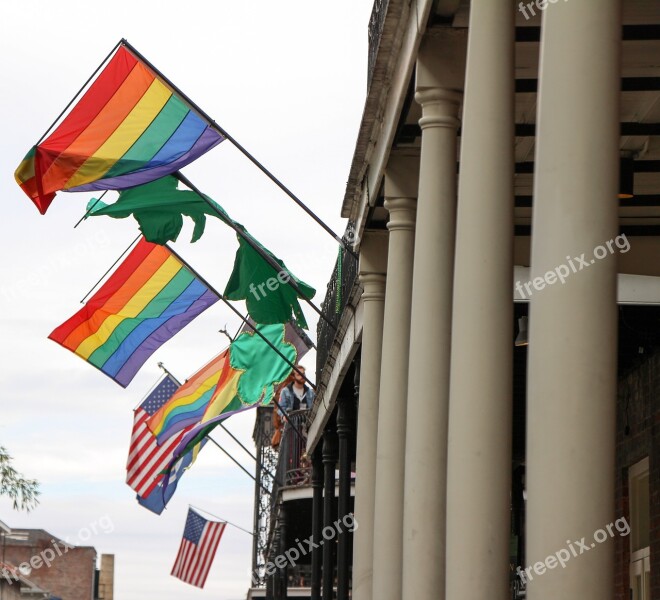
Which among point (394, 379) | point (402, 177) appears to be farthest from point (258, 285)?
point (402, 177)

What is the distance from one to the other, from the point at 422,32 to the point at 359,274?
481 centimetres

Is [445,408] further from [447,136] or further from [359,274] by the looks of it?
[359,274]

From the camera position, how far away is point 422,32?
30.4 ft

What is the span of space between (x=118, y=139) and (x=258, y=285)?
3034 millimetres

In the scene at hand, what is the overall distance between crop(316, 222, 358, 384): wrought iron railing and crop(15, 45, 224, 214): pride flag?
2.34 m

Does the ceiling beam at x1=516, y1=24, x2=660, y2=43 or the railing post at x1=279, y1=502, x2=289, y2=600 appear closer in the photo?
the ceiling beam at x1=516, y1=24, x2=660, y2=43

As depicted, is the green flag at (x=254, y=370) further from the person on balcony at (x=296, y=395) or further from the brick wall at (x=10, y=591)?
the brick wall at (x=10, y=591)

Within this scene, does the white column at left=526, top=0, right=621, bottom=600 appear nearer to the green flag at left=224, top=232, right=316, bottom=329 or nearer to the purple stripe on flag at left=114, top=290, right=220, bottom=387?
the green flag at left=224, top=232, right=316, bottom=329

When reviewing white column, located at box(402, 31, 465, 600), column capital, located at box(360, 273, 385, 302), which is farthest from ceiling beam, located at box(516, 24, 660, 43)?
column capital, located at box(360, 273, 385, 302)

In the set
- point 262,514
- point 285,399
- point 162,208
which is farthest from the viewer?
point 262,514

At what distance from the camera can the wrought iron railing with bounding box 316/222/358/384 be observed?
1598 centimetres

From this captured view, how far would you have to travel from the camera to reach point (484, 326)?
Answer: 7.45m

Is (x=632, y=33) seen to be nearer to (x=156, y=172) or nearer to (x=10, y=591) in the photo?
(x=156, y=172)

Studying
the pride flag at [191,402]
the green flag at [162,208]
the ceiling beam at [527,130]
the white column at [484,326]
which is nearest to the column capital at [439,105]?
the ceiling beam at [527,130]
